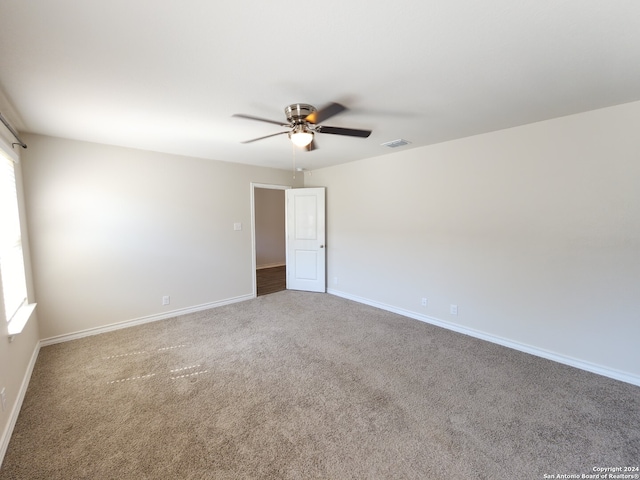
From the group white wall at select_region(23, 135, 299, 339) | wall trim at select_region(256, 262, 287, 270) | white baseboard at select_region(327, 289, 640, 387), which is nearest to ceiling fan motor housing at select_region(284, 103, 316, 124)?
white wall at select_region(23, 135, 299, 339)

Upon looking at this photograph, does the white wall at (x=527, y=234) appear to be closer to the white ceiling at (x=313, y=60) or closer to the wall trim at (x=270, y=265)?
the white ceiling at (x=313, y=60)

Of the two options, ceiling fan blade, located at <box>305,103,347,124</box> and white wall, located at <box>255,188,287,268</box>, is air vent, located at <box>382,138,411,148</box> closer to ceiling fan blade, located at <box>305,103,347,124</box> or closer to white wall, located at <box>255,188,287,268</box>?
ceiling fan blade, located at <box>305,103,347,124</box>

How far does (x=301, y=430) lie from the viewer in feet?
6.03

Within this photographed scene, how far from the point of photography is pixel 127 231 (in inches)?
137

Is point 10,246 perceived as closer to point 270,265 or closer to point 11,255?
point 11,255

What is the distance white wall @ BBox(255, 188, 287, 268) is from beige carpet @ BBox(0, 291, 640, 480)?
4.26m

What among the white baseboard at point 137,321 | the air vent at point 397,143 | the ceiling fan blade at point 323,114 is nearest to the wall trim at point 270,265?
the white baseboard at point 137,321

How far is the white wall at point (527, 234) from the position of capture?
91.3 inches

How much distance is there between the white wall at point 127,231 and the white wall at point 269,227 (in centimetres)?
268

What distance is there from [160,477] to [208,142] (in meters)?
3.10

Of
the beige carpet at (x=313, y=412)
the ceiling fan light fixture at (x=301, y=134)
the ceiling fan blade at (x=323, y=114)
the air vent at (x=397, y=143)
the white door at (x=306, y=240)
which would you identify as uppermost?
the air vent at (x=397, y=143)

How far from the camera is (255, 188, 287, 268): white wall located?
7258 millimetres

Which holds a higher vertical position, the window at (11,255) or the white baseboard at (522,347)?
the window at (11,255)

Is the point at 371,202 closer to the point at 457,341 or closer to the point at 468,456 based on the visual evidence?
the point at 457,341
